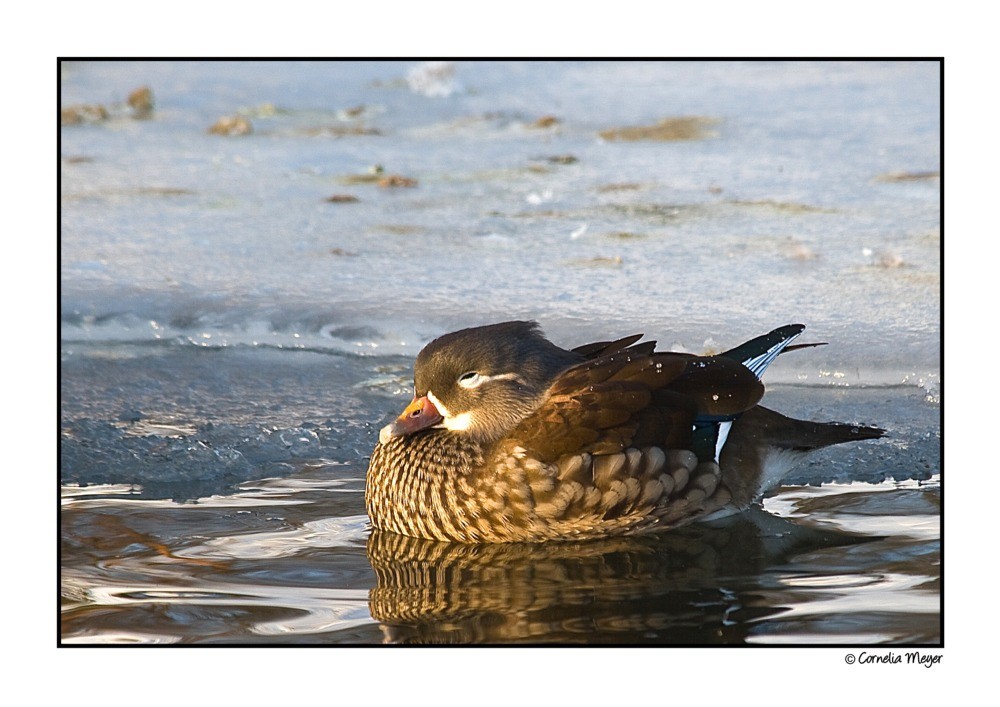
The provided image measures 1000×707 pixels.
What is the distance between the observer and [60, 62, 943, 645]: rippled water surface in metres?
3.91

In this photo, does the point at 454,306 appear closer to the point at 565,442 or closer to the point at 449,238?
the point at 449,238

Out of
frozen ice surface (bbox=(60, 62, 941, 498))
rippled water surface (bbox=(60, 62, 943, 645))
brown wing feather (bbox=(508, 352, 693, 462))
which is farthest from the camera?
frozen ice surface (bbox=(60, 62, 941, 498))

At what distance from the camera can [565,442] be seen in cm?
427

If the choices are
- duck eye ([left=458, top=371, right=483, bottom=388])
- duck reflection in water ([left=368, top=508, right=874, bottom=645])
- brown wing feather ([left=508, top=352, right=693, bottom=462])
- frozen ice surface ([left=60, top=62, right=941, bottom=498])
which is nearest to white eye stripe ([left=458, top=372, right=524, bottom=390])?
duck eye ([left=458, top=371, right=483, bottom=388])

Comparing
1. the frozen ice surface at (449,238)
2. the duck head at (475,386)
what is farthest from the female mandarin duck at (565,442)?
the frozen ice surface at (449,238)

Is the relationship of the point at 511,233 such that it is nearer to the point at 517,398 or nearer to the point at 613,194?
the point at 613,194

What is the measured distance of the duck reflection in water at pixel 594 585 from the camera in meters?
3.65

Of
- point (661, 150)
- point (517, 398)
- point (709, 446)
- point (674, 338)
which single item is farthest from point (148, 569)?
point (661, 150)

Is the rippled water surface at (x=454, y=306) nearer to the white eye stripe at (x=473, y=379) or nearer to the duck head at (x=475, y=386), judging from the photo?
the duck head at (x=475, y=386)

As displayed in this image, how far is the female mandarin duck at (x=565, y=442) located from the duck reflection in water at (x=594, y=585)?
0.30 feet

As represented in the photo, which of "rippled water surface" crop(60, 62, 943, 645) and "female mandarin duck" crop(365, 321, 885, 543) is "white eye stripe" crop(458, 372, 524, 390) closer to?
"female mandarin duck" crop(365, 321, 885, 543)

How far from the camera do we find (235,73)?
314 inches

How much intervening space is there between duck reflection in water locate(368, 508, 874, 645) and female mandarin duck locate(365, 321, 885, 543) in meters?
0.09

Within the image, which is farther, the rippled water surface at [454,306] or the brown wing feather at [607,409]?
the brown wing feather at [607,409]
